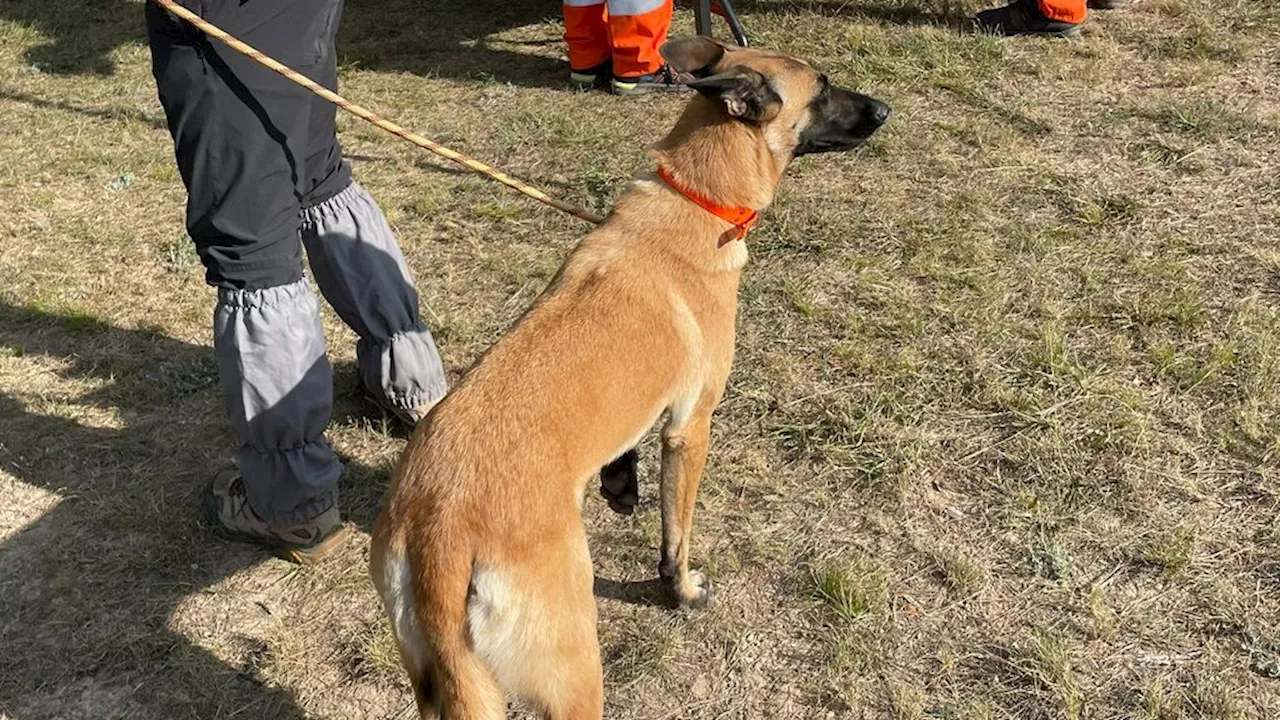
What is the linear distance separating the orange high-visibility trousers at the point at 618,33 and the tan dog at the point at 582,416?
3.10 m

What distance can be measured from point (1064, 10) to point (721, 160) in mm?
4393

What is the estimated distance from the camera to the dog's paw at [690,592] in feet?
Result: 10.0

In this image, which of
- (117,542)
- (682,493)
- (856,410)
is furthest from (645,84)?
(117,542)

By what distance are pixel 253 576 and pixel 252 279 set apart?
1.08 m

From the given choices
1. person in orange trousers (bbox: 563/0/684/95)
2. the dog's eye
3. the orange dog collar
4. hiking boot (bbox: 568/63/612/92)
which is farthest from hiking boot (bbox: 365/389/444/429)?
hiking boot (bbox: 568/63/612/92)

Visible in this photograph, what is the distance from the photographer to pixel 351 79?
269 inches

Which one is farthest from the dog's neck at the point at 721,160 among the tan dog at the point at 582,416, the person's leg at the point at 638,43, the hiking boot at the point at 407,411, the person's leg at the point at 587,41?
the person's leg at the point at 587,41

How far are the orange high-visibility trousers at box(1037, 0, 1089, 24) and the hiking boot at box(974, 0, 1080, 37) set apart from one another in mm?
33

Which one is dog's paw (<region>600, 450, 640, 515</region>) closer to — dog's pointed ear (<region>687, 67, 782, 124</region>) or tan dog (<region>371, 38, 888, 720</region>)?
tan dog (<region>371, 38, 888, 720</region>)

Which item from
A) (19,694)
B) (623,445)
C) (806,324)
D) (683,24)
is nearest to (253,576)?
(19,694)

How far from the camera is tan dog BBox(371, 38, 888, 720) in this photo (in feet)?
6.79

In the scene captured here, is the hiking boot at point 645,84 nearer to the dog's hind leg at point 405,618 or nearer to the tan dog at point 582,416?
the tan dog at point 582,416

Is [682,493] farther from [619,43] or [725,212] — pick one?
[619,43]

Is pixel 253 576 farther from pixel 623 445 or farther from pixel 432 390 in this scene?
pixel 623 445
